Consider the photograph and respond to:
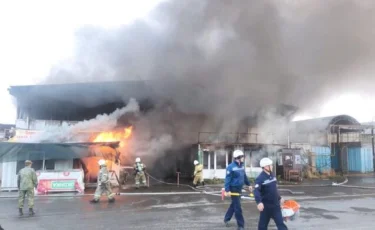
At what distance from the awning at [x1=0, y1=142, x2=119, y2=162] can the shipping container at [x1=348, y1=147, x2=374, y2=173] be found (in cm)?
2053

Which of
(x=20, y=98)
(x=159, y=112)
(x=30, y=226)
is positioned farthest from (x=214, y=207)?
(x=20, y=98)

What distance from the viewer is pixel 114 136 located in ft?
57.7

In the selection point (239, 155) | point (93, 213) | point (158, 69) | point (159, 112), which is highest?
point (158, 69)

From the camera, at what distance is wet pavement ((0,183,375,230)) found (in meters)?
6.91

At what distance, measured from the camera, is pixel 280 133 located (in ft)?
69.1

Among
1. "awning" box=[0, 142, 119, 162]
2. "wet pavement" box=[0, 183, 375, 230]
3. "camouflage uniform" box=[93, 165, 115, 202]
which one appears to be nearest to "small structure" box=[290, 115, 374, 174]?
"wet pavement" box=[0, 183, 375, 230]

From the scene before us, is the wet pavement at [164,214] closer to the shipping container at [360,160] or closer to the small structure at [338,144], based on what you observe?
the small structure at [338,144]

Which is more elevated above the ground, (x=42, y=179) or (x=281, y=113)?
(x=281, y=113)

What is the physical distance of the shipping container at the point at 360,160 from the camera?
84.5ft

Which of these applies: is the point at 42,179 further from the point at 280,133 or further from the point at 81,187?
the point at 280,133

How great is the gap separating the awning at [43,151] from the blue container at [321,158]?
52.0 ft

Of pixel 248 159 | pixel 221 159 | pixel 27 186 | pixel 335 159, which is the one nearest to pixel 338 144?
pixel 335 159

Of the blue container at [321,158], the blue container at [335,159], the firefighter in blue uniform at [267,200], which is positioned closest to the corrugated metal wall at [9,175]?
the firefighter in blue uniform at [267,200]

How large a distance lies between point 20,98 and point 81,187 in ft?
24.9
